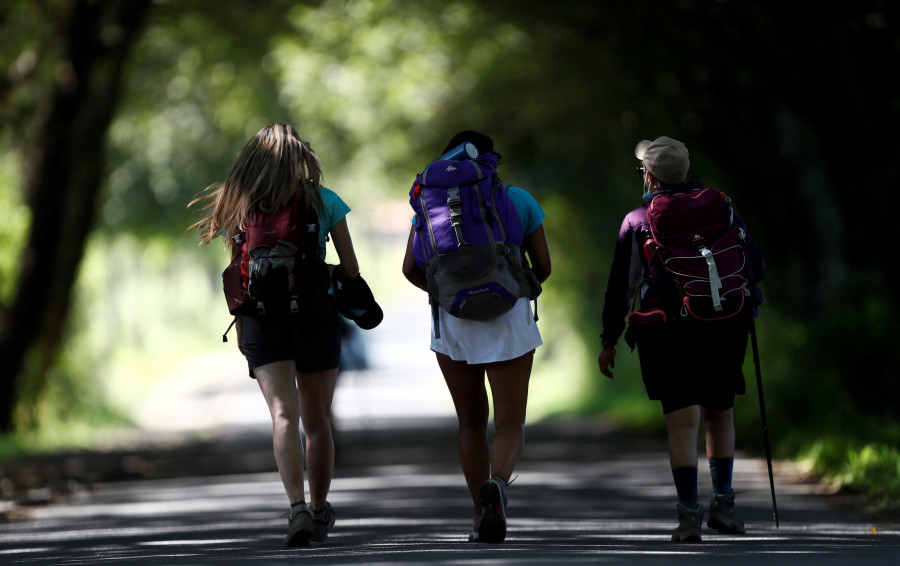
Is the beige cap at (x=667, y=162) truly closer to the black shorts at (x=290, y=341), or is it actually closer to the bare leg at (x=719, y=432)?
the bare leg at (x=719, y=432)

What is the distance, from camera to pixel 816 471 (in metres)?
12.4

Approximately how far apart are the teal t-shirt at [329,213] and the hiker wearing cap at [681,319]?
127 cm

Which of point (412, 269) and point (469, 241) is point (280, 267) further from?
point (469, 241)

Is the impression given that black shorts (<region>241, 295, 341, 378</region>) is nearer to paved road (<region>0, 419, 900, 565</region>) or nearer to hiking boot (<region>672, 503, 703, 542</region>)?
paved road (<region>0, 419, 900, 565</region>)

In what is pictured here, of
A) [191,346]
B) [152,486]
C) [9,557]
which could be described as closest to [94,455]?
[152,486]

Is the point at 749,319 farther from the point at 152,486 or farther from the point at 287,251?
the point at 152,486

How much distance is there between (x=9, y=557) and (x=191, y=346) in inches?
1603

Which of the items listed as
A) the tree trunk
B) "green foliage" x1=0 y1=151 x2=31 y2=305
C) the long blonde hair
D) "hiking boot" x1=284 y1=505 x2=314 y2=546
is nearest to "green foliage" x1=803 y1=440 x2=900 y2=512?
"hiking boot" x1=284 y1=505 x2=314 y2=546

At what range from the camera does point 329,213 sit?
7.56m

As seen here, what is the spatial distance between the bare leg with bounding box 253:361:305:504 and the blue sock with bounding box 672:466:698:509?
1689mm

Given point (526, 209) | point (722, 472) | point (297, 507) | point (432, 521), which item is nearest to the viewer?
point (297, 507)

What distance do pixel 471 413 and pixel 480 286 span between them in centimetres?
64

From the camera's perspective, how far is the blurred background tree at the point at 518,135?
47.4 feet

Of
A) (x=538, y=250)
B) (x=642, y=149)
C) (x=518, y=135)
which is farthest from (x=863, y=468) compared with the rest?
(x=518, y=135)
